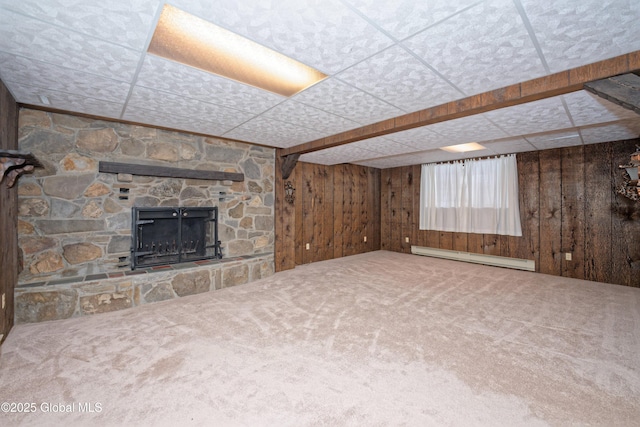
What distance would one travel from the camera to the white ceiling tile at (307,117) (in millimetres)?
2427

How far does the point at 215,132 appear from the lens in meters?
3.28

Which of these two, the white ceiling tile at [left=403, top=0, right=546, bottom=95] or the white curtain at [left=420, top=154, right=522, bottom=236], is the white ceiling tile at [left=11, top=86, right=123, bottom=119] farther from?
the white curtain at [left=420, top=154, right=522, bottom=236]

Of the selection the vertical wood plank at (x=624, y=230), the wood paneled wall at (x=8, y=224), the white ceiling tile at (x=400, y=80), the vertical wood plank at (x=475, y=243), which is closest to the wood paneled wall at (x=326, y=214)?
the vertical wood plank at (x=475, y=243)

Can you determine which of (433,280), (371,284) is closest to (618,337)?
(433,280)

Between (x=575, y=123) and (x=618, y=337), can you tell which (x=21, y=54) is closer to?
(x=575, y=123)

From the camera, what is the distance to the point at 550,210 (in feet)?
14.0

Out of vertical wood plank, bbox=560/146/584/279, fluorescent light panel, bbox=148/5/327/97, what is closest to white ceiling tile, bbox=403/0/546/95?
fluorescent light panel, bbox=148/5/327/97

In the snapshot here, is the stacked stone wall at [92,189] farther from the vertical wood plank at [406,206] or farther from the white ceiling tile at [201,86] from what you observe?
the vertical wood plank at [406,206]

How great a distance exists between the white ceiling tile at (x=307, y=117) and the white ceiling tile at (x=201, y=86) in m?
0.12

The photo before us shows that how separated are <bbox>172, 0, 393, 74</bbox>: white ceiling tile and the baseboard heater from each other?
4.63m

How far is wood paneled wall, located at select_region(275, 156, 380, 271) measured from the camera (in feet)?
14.6

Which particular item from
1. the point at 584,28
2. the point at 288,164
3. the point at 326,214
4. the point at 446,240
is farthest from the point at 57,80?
the point at 446,240

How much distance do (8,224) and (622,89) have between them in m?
4.55

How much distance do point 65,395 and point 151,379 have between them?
1.43 ft
